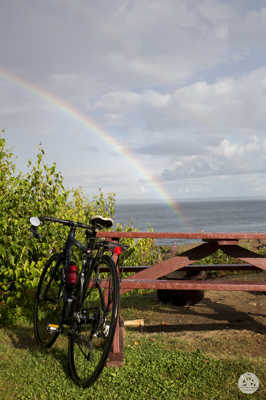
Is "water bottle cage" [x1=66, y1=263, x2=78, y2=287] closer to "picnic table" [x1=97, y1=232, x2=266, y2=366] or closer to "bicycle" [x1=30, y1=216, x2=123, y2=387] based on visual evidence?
"bicycle" [x1=30, y1=216, x2=123, y2=387]

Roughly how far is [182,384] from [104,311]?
1245 millimetres

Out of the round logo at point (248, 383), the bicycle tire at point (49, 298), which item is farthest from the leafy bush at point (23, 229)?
the round logo at point (248, 383)

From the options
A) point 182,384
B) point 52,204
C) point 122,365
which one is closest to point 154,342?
point 122,365

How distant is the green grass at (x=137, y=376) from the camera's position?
12.6 feet

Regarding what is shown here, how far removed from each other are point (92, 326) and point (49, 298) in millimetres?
1660

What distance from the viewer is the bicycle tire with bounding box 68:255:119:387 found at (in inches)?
145

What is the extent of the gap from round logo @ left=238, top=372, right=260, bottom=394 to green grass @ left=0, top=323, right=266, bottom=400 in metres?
0.06

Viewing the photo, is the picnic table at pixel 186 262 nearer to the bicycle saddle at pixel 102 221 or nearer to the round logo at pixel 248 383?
the bicycle saddle at pixel 102 221

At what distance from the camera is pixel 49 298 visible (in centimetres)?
535

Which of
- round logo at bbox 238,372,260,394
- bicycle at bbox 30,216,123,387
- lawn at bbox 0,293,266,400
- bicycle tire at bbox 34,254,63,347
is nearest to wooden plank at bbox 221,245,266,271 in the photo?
lawn at bbox 0,293,266,400

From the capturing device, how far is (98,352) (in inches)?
166

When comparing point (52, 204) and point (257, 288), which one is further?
point (52, 204)

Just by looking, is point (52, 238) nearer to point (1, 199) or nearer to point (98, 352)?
point (1, 199)

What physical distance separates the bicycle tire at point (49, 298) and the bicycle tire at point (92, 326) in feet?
2.36
